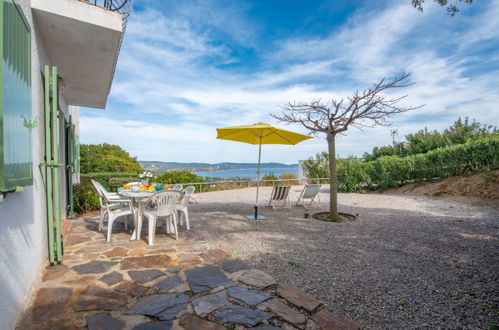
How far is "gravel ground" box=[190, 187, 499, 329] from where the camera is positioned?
7.56 feet

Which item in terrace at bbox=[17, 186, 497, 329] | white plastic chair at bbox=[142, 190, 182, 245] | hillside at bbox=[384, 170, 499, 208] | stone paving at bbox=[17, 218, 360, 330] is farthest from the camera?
hillside at bbox=[384, 170, 499, 208]

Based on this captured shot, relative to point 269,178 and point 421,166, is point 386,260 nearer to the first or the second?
point 421,166

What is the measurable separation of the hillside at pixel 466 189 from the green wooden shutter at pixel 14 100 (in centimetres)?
1032

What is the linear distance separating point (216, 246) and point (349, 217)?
3910 mm

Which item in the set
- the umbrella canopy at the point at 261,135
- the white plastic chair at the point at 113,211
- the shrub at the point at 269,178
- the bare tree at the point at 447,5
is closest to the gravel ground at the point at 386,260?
the white plastic chair at the point at 113,211

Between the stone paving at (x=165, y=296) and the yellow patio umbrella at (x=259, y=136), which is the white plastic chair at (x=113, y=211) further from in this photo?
the yellow patio umbrella at (x=259, y=136)

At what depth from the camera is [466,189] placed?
9.10 m

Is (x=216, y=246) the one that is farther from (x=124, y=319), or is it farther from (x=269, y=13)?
(x=269, y=13)

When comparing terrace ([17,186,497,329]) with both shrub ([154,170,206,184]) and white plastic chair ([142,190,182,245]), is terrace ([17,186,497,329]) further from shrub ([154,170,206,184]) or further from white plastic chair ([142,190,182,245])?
shrub ([154,170,206,184])

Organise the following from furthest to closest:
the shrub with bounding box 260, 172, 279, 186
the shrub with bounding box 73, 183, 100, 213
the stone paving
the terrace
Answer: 1. the shrub with bounding box 260, 172, 279, 186
2. the shrub with bounding box 73, 183, 100, 213
3. the terrace
4. the stone paving

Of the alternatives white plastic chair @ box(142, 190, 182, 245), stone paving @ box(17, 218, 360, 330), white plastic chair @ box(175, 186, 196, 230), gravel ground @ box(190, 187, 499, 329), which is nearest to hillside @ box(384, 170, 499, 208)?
gravel ground @ box(190, 187, 499, 329)

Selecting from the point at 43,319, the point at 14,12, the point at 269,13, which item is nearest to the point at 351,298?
the point at 43,319

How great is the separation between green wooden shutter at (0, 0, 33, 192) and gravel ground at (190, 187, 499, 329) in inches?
100

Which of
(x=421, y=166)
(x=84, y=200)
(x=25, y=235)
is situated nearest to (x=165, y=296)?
(x=25, y=235)
